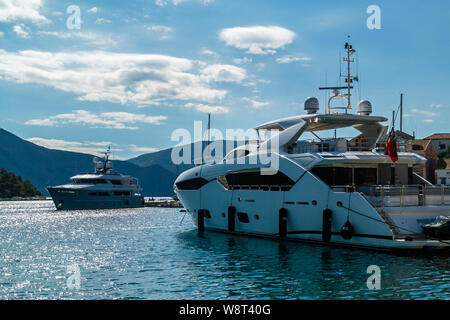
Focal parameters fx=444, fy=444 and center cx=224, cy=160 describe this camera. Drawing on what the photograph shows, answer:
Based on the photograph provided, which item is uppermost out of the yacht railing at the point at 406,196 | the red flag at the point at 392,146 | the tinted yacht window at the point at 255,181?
the red flag at the point at 392,146

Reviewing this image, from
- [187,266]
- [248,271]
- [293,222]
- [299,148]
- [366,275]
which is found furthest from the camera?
[299,148]

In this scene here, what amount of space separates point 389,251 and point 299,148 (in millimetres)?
8445

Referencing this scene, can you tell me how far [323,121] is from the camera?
87.2 feet

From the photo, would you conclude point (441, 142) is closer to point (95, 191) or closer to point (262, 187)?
point (95, 191)

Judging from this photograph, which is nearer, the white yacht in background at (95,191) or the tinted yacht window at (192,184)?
the tinted yacht window at (192,184)

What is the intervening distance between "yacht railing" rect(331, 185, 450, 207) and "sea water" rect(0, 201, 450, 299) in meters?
2.52

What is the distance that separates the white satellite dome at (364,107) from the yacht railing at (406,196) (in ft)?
25.0

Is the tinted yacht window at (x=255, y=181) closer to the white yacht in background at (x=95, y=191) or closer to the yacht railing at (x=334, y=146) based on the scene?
the yacht railing at (x=334, y=146)

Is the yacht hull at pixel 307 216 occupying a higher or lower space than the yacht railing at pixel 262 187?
lower

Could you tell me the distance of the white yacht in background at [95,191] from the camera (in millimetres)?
78750

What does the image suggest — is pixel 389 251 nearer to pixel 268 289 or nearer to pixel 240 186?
pixel 268 289

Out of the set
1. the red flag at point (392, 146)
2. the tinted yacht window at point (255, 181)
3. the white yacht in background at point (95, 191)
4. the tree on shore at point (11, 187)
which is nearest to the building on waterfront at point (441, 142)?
the white yacht in background at point (95, 191)
